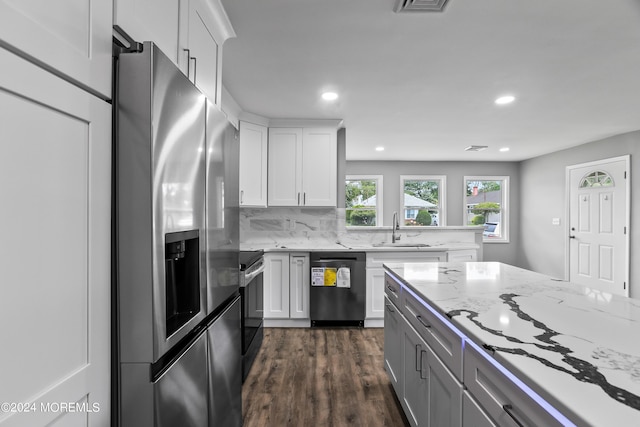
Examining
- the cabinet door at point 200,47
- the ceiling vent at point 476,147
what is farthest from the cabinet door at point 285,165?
the ceiling vent at point 476,147

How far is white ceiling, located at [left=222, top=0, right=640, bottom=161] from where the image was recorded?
1756mm

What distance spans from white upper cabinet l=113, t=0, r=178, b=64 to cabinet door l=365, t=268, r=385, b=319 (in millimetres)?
2908

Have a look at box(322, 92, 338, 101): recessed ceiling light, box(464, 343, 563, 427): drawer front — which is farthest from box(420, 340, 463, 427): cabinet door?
box(322, 92, 338, 101): recessed ceiling light

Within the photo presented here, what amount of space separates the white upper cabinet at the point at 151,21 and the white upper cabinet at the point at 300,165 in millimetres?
2599

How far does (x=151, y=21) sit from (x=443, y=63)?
80.8 inches

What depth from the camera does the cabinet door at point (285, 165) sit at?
3854mm

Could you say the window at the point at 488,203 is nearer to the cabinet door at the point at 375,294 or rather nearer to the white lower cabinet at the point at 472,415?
the cabinet door at the point at 375,294

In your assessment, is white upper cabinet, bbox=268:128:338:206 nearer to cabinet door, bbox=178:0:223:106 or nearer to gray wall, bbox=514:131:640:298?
cabinet door, bbox=178:0:223:106

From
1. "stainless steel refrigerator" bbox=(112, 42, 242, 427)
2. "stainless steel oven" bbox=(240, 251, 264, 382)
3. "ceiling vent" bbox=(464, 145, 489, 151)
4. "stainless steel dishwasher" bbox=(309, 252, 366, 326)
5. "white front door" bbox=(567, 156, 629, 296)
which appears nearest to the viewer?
"stainless steel refrigerator" bbox=(112, 42, 242, 427)

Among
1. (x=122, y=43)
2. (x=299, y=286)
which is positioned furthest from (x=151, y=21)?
(x=299, y=286)

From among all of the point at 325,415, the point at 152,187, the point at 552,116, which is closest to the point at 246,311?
the point at 325,415

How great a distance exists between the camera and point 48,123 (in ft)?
1.90

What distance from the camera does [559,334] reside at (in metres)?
0.95

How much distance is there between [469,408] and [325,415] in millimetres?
1220
